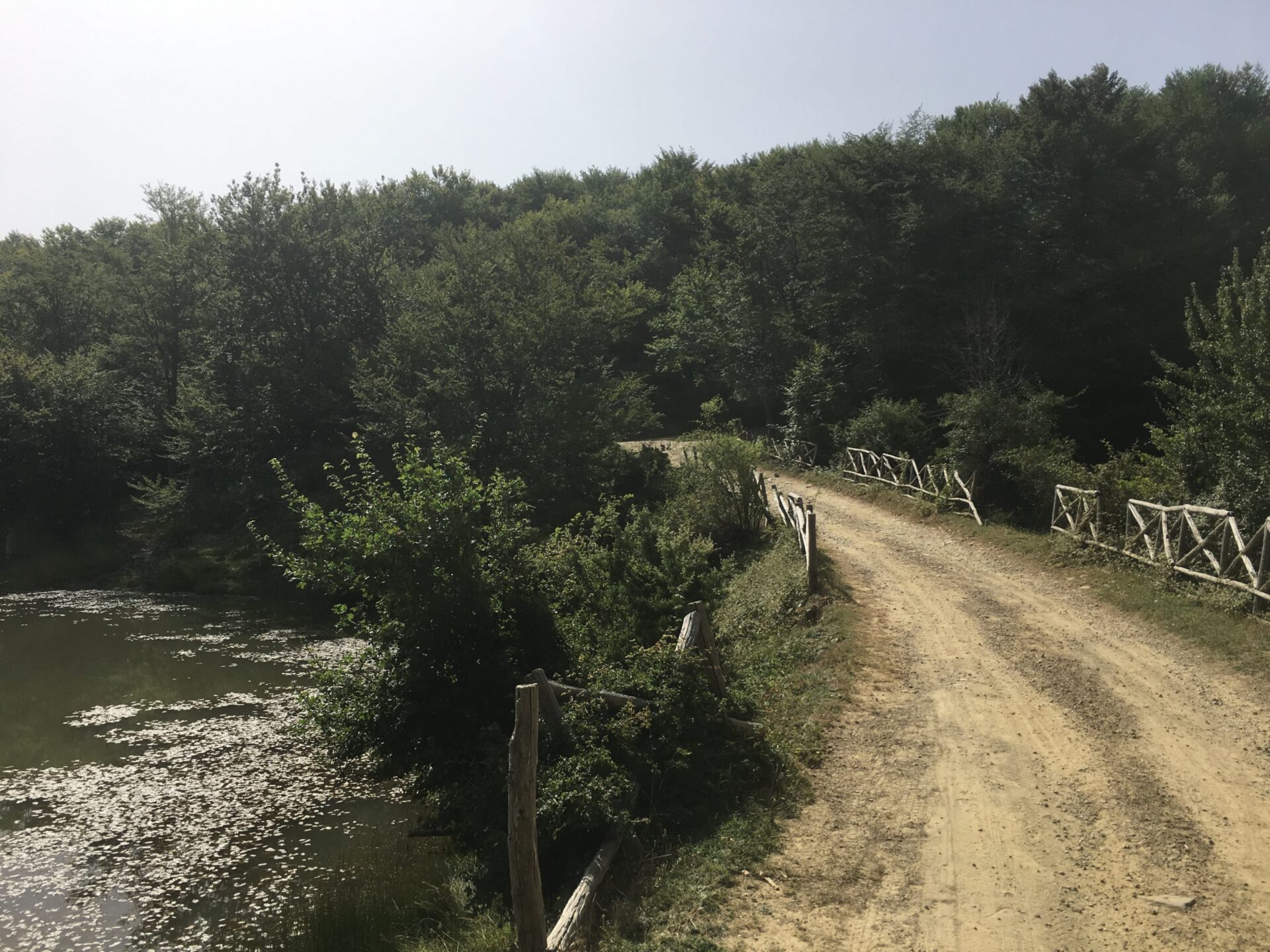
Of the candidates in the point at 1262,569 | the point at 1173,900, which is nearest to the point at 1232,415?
the point at 1262,569

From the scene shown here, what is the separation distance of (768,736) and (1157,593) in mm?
8156

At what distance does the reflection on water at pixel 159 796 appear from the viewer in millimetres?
9789

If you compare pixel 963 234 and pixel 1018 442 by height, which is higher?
pixel 963 234

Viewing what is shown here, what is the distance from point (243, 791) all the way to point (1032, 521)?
56.8ft

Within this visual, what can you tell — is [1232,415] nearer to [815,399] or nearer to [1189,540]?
[1189,540]

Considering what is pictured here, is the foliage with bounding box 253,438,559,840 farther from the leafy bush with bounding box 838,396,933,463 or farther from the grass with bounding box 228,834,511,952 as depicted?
the leafy bush with bounding box 838,396,933,463

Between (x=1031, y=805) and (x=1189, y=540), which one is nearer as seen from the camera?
(x=1031, y=805)

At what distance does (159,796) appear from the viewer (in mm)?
12570

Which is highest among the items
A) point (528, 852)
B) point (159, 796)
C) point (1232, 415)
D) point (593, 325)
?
point (593, 325)

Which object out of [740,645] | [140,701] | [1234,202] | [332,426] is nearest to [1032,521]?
[740,645]

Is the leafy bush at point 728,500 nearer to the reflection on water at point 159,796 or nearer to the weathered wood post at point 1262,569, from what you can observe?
the reflection on water at point 159,796

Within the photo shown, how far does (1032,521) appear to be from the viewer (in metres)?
19.5

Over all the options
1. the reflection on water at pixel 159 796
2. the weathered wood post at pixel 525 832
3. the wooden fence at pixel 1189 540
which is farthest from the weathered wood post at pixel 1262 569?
the reflection on water at pixel 159 796

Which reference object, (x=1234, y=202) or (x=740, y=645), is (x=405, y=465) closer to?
(x=740, y=645)
